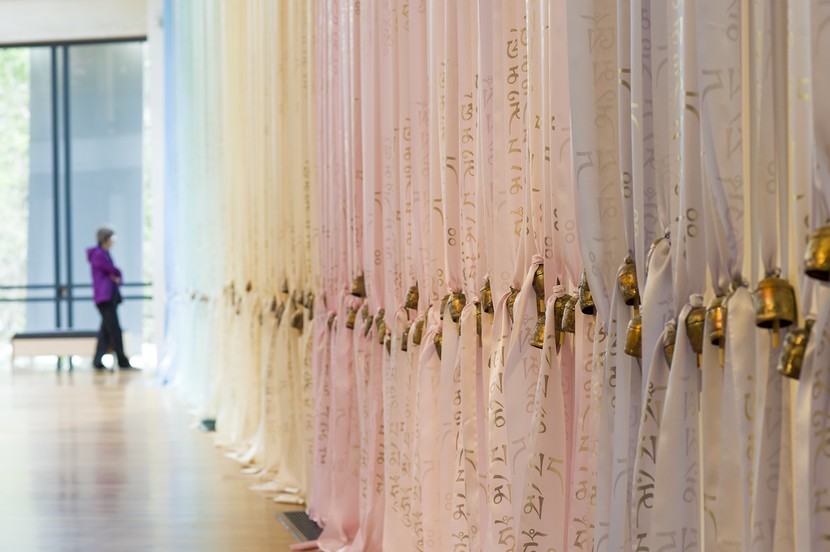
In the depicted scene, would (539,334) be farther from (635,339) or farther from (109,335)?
(109,335)

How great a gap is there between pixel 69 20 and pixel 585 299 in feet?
41.9

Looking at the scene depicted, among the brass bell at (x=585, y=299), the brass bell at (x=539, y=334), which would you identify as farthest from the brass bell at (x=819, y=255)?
the brass bell at (x=539, y=334)

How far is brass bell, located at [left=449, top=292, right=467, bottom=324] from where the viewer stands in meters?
3.21

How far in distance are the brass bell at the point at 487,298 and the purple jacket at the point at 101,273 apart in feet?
34.2

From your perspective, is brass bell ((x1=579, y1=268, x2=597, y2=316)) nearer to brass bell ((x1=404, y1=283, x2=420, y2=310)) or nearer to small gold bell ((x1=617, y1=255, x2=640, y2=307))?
small gold bell ((x1=617, y1=255, x2=640, y2=307))

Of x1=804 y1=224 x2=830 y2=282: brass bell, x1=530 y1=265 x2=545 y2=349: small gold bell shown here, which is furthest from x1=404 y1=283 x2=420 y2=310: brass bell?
x1=804 y1=224 x2=830 y2=282: brass bell

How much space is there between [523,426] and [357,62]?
2.16 metres

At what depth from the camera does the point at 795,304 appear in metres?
1.66

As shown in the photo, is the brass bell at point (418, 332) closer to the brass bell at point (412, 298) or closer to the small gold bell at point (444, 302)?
the brass bell at point (412, 298)

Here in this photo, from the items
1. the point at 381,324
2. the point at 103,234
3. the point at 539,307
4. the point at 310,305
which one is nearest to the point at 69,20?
the point at 103,234

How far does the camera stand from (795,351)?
5.21ft

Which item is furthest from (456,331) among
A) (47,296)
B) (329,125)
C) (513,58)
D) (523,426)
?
(47,296)

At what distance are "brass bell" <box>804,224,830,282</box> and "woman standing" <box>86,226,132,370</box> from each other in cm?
1191

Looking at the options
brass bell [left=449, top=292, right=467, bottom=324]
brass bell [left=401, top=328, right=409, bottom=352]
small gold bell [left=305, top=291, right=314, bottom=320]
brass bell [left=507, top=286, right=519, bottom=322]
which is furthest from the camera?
small gold bell [left=305, top=291, right=314, bottom=320]
